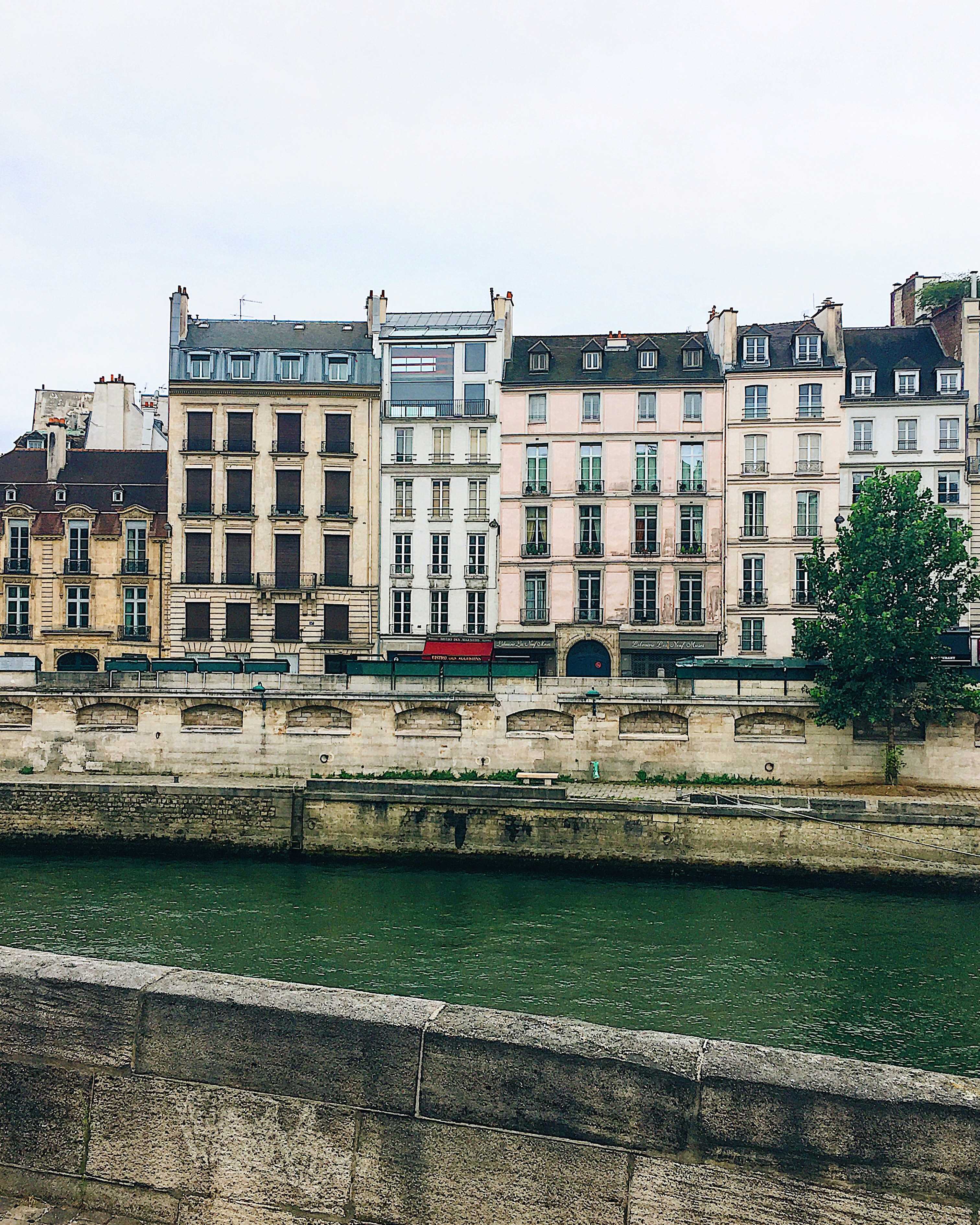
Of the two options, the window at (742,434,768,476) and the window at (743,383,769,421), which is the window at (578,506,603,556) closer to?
the window at (742,434,768,476)

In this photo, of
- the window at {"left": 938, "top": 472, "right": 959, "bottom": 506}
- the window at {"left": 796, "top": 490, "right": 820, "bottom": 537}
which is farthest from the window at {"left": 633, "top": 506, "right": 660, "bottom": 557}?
the window at {"left": 938, "top": 472, "right": 959, "bottom": 506}

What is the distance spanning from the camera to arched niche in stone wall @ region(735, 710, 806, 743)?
3347 centimetres

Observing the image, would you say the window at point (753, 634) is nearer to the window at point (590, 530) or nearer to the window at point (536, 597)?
the window at point (590, 530)

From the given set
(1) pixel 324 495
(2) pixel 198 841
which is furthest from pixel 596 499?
(2) pixel 198 841

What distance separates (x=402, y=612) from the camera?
1838 inches

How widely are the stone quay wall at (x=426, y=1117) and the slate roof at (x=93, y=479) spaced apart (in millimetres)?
47191

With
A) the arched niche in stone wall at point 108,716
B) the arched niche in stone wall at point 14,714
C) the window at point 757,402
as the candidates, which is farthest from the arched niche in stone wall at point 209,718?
the window at point 757,402

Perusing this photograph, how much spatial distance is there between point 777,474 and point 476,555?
14.7m

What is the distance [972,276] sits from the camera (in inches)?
1941

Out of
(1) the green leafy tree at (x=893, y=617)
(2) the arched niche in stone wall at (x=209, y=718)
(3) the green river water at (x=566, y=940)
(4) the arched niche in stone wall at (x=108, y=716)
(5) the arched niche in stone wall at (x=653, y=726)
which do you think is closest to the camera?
(3) the green river water at (x=566, y=940)

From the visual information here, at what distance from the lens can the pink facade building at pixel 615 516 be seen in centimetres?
4525

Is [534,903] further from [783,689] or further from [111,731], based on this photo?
[111,731]

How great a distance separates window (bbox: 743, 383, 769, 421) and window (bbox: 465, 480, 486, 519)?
12923 millimetres

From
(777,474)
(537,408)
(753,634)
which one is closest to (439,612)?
(537,408)
